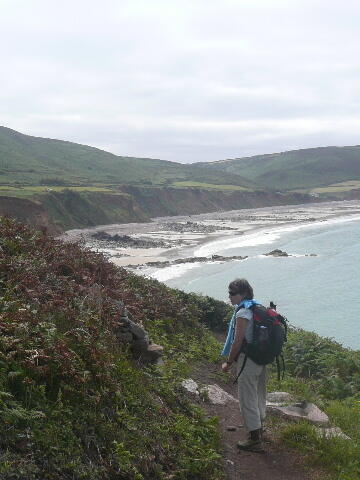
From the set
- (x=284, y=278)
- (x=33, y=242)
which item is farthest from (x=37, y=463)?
(x=284, y=278)

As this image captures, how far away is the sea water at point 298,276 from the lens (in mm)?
27562

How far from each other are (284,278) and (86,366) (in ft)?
116

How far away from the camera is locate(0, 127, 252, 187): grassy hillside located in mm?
133125

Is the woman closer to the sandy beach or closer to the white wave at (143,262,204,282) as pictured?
the sandy beach

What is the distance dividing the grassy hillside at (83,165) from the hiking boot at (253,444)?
113600mm

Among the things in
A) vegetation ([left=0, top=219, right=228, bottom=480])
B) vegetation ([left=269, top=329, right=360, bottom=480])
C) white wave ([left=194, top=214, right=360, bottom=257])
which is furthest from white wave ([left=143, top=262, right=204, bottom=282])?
vegetation ([left=0, top=219, right=228, bottom=480])

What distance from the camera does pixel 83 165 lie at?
160 meters

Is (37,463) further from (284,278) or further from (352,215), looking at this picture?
(352,215)

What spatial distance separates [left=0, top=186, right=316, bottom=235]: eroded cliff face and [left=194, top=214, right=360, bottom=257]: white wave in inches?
664

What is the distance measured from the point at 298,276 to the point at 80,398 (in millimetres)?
37116

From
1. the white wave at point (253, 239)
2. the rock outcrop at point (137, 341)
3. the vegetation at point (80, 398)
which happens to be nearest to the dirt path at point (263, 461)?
the vegetation at point (80, 398)

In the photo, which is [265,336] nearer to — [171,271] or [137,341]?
[137,341]

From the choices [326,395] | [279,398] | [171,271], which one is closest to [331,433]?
[279,398]

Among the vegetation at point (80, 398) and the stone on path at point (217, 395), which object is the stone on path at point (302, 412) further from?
the vegetation at point (80, 398)
